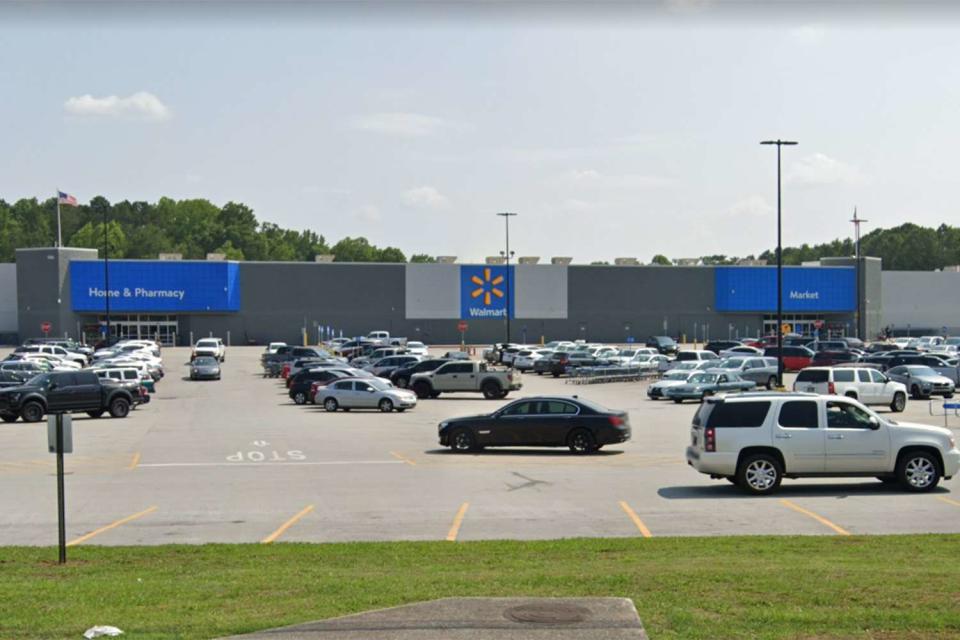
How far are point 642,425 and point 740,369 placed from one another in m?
17.3

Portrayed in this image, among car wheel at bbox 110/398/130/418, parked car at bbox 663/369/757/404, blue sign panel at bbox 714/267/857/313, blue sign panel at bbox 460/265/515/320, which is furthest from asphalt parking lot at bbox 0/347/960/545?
blue sign panel at bbox 714/267/857/313

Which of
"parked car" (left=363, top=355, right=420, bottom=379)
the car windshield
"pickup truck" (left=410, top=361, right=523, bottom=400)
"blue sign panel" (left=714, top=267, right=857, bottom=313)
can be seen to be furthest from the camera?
"blue sign panel" (left=714, top=267, right=857, bottom=313)

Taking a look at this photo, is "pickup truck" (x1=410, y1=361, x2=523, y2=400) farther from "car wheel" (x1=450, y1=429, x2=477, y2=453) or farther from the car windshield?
"car wheel" (x1=450, y1=429, x2=477, y2=453)

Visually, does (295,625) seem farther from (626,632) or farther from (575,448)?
(575,448)

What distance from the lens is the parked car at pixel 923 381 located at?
45344mm

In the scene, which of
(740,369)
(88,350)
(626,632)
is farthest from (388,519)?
(88,350)

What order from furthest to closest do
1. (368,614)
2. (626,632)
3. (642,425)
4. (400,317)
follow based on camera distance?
(400,317), (642,425), (368,614), (626,632)

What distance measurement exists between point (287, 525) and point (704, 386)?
30465mm

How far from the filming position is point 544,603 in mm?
10117

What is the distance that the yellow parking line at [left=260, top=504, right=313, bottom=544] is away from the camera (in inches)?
616

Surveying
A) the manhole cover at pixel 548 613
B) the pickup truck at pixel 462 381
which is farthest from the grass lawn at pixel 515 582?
the pickup truck at pixel 462 381

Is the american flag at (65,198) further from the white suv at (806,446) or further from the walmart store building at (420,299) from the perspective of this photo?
the white suv at (806,446)

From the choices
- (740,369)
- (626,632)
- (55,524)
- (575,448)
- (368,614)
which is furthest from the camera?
(740,369)

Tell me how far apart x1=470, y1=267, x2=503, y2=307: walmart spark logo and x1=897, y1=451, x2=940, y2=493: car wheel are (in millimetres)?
92281
